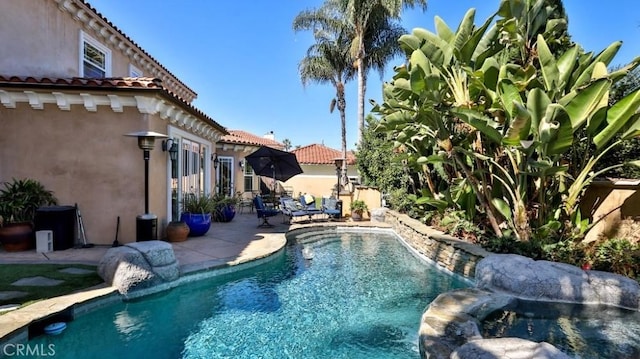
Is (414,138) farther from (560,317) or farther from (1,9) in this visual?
(1,9)

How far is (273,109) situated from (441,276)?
3269cm

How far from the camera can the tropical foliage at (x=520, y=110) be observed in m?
6.99

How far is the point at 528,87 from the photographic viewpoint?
8.08 m

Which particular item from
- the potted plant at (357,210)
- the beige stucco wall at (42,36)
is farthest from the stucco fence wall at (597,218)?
the beige stucco wall at (42,36)

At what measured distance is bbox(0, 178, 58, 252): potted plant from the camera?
8.53 metres

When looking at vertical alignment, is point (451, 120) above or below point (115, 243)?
above

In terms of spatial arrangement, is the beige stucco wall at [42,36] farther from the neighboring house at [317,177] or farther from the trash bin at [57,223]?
the neighboring house at [317,177]

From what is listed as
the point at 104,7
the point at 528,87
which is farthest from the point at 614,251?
the point at 104,7

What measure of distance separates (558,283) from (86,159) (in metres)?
11.8

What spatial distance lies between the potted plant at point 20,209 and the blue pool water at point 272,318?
4705mm

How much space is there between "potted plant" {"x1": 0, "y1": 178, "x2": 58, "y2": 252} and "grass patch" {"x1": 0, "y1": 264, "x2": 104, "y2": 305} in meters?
1.60

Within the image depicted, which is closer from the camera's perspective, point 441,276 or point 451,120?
point 441,276

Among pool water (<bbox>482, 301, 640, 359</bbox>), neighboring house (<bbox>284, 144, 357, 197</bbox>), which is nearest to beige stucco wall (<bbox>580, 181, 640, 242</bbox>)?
pool water (<bbox>482, 301, 640, 359</bbox>)

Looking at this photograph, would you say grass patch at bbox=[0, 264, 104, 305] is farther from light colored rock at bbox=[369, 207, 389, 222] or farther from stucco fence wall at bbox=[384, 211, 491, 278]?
light colored rock at bbox=[369, 207, 389, 222]
